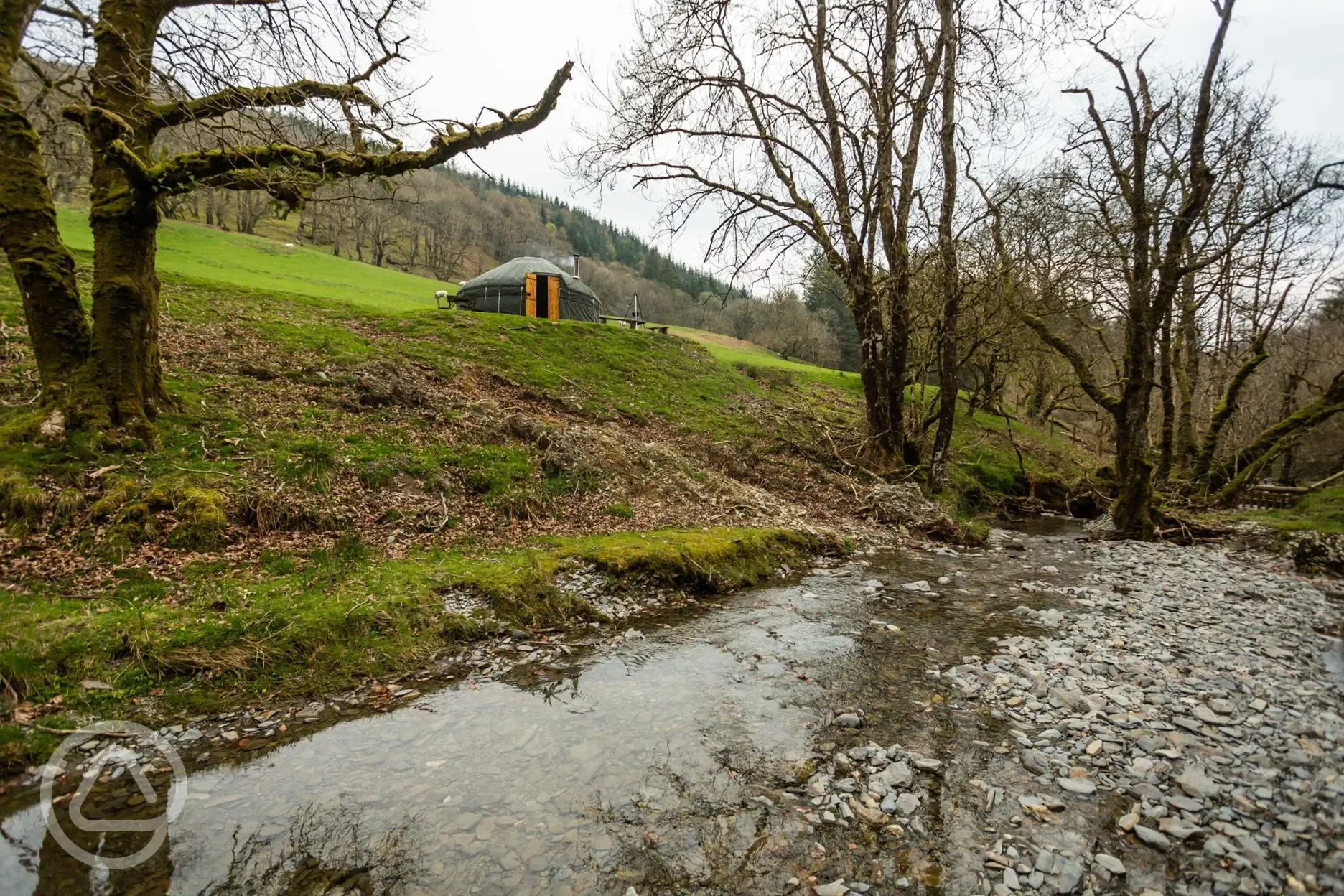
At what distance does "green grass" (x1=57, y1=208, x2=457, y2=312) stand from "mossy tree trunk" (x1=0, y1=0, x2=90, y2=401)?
13.3m

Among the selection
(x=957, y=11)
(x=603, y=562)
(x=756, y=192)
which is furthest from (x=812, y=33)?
(x=603, y=562)

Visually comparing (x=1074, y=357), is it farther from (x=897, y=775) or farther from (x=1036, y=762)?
(x=897, y=775)

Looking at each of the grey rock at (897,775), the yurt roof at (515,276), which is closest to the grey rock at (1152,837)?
the grey rock at (897,775)

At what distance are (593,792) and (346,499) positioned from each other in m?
6.01

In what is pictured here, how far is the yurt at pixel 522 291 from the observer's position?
28.6 m

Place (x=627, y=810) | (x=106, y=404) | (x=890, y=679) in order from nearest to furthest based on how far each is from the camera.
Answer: (x=627, y=810) → (x=890, y=679) → (x=106, y=404)

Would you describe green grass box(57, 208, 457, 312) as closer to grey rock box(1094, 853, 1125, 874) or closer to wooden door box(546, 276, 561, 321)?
wooden door box(546, 276, 561, 321)

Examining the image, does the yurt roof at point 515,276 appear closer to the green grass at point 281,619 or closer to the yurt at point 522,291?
the yurt at point 522,291

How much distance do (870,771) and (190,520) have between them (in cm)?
744

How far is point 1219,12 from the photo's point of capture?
420 inches

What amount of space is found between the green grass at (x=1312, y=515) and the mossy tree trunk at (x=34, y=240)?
19101mm

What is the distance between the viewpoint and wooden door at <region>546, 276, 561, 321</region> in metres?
28.8

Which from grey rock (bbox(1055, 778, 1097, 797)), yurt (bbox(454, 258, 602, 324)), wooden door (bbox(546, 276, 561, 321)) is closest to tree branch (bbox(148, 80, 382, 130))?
grey rock (bbox(1055, 778, 1097, 797))

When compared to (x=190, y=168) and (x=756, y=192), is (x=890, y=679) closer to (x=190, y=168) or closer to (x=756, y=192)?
(x=190, y=168)
